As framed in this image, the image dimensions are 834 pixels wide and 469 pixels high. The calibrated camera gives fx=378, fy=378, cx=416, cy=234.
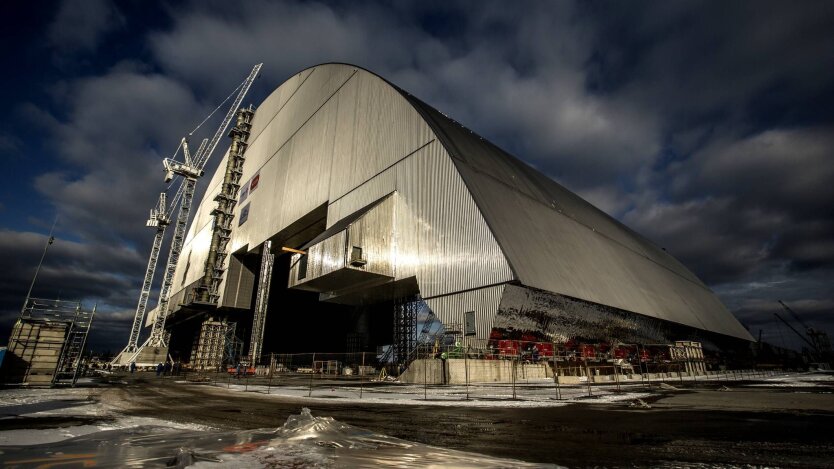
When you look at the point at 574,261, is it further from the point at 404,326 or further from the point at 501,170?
the point at 404,326

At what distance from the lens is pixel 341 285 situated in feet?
100

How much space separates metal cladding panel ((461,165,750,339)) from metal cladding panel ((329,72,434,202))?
5973 millimetres

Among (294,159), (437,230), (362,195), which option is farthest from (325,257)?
(294,159)

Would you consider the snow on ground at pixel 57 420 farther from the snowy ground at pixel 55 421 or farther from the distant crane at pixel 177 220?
the distant crane at pixel 177 220

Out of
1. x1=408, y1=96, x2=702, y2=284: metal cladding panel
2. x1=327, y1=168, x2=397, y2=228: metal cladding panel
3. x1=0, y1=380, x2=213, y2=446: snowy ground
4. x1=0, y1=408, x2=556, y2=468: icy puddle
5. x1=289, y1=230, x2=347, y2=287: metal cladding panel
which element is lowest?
x1=0, y1=380, x2=213, y2=446: snowy ground

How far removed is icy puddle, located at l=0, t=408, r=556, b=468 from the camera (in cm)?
302

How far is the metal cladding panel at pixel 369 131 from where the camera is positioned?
28.3 metres

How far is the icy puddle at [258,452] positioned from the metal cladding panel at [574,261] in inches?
709

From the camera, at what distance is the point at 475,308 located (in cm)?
2175

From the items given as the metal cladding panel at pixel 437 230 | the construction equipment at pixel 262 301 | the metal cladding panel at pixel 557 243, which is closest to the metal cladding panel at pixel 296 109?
the metal cladding panel at pixel 557 243

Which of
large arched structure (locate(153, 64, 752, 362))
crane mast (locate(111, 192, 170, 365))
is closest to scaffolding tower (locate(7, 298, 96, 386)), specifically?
large arched structure (locate(153, 64, 752, 362))

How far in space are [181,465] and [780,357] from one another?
275ft

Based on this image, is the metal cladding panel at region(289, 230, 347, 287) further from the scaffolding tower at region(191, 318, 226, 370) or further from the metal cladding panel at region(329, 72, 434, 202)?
the scaffolding tower at region(191, 318, 226, 370)

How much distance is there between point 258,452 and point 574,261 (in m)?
29.3
